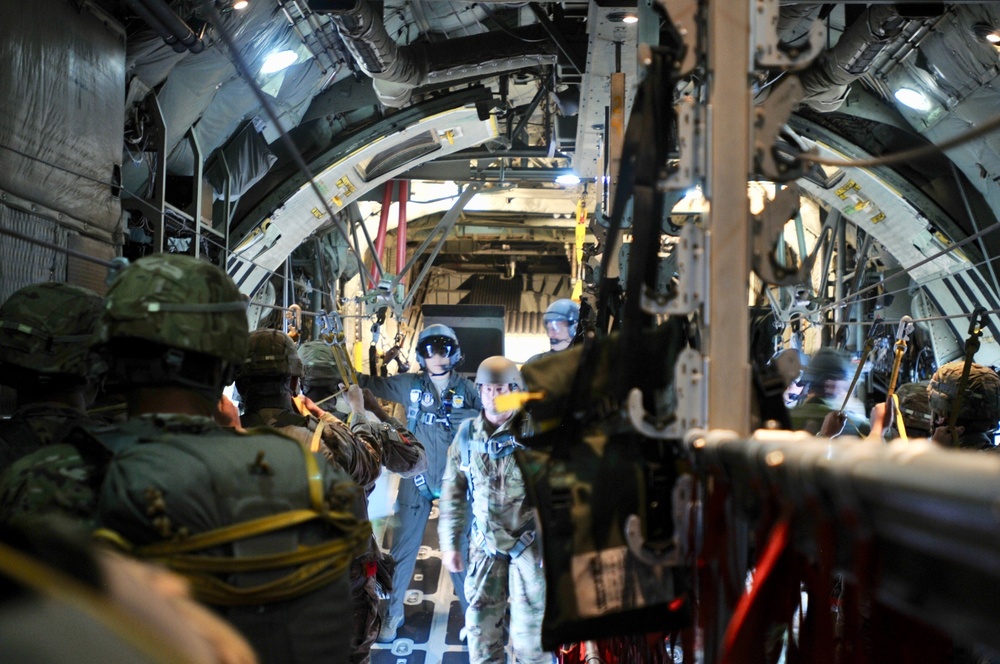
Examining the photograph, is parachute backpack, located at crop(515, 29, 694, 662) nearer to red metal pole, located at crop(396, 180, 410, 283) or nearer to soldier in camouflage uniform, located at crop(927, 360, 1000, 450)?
soldier in camouflage uniform, located at crop(927, 360, 1000, 450)

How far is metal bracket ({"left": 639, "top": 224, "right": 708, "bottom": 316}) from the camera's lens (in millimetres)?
1919

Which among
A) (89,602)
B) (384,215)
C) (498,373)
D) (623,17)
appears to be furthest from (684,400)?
(384,215)

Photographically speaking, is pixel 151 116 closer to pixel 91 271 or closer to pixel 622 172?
pixel 91 271

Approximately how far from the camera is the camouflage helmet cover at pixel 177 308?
2.00m

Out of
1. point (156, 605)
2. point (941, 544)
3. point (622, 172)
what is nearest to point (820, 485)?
point (941, 544)

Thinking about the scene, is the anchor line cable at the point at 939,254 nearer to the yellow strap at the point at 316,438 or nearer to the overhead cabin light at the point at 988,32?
the overhead cabin light at the point at 988,32

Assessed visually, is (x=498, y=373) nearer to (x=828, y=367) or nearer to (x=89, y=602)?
(x=828, y=367)

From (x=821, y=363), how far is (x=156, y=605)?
4.40 metres

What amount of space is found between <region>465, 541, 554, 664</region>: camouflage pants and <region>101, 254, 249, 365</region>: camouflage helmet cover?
2.67 metres

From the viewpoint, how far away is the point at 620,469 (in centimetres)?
200

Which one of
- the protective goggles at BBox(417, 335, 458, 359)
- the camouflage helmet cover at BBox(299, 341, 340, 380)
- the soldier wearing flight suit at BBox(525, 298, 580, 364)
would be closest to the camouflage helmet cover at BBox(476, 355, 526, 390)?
the camouflage helmet cover at BBox(299, 341, 340, 380)

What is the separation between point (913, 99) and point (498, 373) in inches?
156

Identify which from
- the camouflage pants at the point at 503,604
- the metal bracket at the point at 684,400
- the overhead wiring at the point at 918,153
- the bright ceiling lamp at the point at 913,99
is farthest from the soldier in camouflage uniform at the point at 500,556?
Result: the bright ceiling lamp at the point at 913,99

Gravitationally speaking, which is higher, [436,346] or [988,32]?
[988,32]
